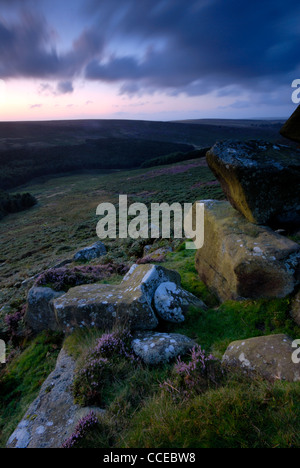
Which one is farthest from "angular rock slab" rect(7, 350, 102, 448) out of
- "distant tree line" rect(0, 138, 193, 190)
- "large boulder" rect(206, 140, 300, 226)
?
"distant tree line" rect(0, 138, 193, 190)

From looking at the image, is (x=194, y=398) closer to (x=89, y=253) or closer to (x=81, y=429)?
(x=81, y=429)

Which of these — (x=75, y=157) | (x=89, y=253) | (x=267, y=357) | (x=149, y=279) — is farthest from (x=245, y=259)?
(x=75, y=157)

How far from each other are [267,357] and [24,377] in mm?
5375

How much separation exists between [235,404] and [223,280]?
4035mm

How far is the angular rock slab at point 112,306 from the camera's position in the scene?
5801mm

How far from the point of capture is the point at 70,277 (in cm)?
879

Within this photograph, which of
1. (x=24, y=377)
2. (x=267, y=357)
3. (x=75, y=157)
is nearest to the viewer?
(x=267, y=357)

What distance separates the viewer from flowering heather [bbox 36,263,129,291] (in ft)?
27.4

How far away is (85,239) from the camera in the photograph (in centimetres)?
2362

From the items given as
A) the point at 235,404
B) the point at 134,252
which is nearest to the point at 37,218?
the point at 134,252

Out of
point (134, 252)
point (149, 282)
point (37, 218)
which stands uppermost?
point (149, 282)

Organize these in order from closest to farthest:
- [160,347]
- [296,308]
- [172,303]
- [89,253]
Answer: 1. [160,347]
2. [296,308]
3. [172,303]
4. [89,253]

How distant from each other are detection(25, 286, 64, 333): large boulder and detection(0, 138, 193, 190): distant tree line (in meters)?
79.6

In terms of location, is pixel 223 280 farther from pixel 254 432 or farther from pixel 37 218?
pixel 37 218
